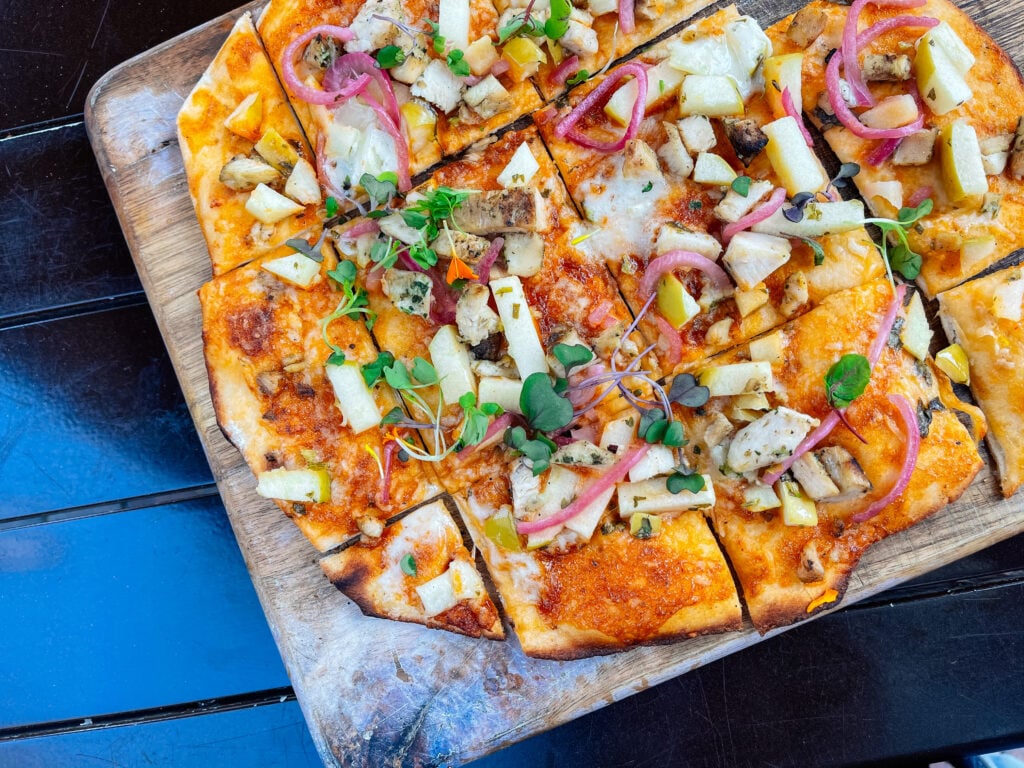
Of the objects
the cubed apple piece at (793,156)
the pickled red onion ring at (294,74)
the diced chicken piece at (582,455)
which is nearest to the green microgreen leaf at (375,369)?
the diced chicken piece at (582,455)

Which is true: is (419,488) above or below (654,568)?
above

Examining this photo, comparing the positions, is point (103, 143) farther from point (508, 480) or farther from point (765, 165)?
point (765, 165)

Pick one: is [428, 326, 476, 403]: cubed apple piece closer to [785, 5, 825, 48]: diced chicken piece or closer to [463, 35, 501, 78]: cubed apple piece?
[463, 35, 501, 78]: cubed apple piece

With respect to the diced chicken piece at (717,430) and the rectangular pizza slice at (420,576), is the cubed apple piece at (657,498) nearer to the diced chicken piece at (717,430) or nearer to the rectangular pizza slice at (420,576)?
the diced chicken piece at (717,430)

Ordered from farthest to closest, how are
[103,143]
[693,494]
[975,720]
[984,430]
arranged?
[975,720]
[103,143]
[984,430]
[693,494]

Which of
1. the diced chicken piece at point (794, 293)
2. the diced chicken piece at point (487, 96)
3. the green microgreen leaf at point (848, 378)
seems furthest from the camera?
the diced chicken piece at point (487, 96)

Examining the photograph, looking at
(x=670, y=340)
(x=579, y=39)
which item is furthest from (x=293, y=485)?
(x=579, y=39)

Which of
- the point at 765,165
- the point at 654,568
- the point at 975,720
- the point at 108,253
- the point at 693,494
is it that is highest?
the point at 108,253

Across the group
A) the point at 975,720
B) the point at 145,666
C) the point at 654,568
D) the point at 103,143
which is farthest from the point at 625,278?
the point at 145,666
